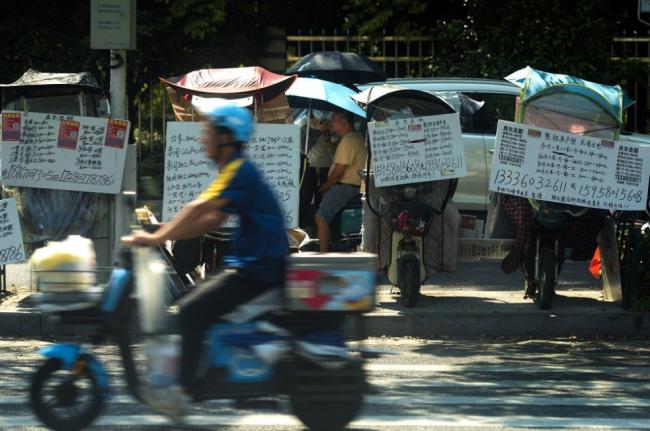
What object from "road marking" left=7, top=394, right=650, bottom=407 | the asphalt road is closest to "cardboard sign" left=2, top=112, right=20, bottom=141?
the asphalt road

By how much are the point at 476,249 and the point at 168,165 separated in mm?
2855

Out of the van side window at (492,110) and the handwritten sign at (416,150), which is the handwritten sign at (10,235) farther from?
the van side window at (492,110)

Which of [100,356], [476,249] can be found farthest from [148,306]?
[476,249]

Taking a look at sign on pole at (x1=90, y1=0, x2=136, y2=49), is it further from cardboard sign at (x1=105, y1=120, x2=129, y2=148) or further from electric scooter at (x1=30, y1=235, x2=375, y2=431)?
electric scooter at (x1=30, y1=235, x2=375, y2=431)

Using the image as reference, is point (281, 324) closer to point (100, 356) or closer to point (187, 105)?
point (100, 356)

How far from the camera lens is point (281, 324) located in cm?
620

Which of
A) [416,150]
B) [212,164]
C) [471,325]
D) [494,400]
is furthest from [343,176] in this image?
[494,400]

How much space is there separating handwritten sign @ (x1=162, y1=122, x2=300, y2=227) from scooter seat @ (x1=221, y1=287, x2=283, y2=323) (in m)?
4.94

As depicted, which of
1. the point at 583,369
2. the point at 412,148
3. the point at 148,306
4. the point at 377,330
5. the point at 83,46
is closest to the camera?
the point at 148,306

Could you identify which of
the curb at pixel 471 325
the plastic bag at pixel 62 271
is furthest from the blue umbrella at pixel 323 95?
the plastic bag at pixel 62 271

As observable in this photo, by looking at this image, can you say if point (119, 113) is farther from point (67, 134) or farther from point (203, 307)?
point (203, 307)

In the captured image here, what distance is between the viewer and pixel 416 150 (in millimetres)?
10781

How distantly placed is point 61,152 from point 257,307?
5.26 metres

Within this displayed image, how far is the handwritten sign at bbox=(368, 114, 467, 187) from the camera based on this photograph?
35.1 ft
